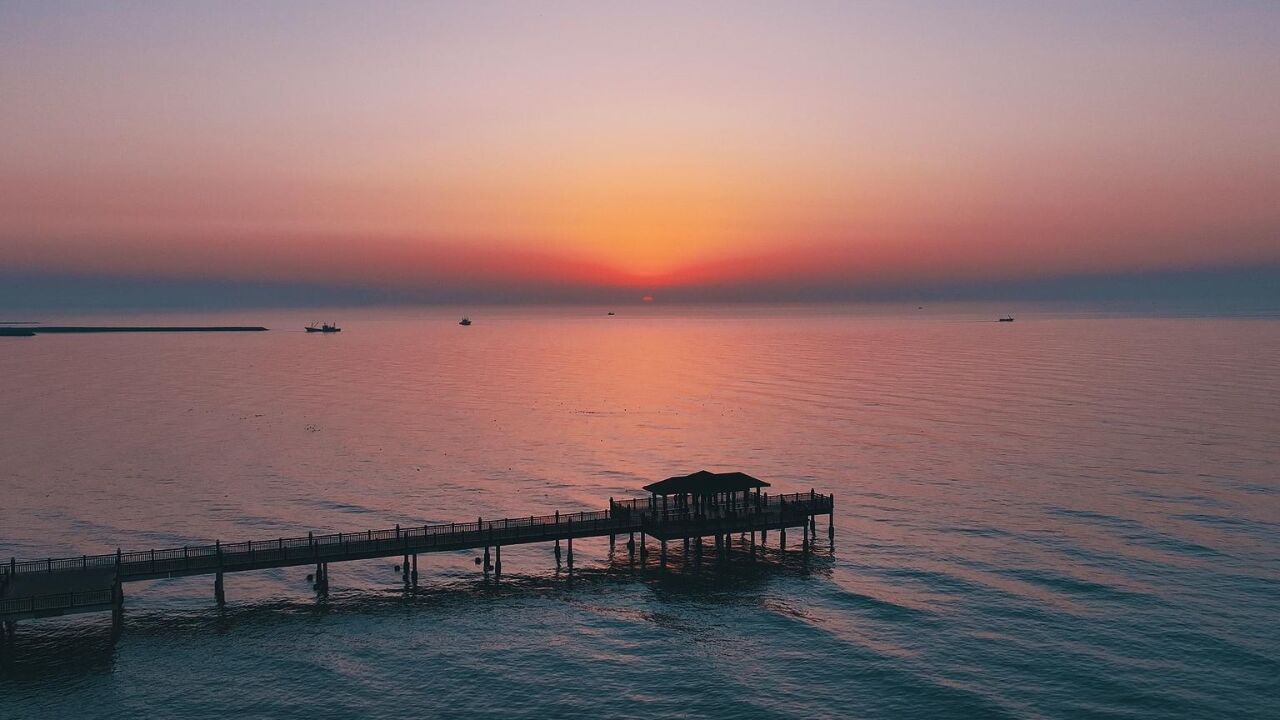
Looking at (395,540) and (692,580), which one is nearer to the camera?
(395,540)

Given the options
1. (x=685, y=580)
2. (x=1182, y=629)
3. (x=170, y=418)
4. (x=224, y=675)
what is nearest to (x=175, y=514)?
(x=224, y=675)

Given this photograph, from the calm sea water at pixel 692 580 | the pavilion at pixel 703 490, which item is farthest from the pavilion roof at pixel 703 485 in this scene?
the calm sea water at pixel 692 580

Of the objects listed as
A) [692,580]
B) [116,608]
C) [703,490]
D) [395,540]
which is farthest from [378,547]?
[703,490]

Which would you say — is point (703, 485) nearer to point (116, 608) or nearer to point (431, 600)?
point (431, 600)

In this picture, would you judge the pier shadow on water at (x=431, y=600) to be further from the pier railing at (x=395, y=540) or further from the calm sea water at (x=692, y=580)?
the pier railing at (x=395, y=540)

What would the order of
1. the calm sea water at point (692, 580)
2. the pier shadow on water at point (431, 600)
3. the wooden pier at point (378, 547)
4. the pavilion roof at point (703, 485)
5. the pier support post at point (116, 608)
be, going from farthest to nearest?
1. the pavilion roof at point (703, 485)
2. the wooden pier at point (378, 547)
3. the pier support post at point (116, 608)
4. the pier shadow on water at point (431, 600)
5. the calm sea water at point (692, 580)

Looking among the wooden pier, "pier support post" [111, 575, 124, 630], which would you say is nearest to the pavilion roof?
the wooden pier

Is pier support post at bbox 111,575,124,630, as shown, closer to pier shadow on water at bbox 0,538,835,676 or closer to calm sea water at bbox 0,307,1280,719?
pier shadow on water at bbox 0,538,835,676
